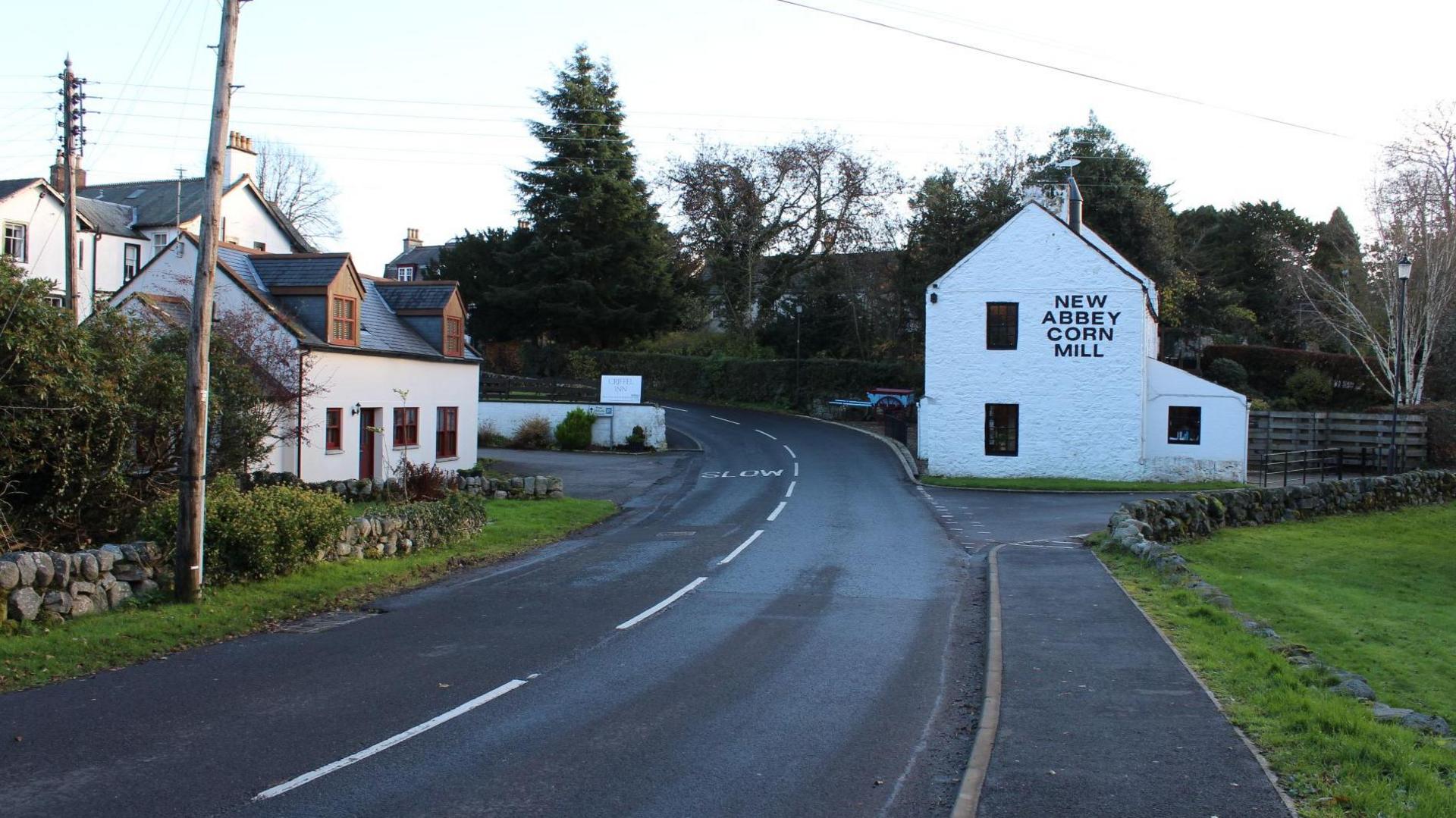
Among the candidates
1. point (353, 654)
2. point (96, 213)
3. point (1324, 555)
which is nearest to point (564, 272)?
point (96, 213)

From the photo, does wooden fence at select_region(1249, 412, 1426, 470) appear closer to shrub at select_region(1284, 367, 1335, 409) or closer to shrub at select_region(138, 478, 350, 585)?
shrub at select_region(1284, 367, 1335, 409)

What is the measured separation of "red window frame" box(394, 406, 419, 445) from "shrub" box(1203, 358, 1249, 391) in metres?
38.1

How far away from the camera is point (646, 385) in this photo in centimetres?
6262

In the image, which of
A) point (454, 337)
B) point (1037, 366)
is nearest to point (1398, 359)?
point (1037, 366)

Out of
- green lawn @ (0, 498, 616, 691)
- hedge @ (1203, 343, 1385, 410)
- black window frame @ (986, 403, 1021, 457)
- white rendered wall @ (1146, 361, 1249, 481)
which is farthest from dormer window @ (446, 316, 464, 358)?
hedge @ (1203, 343, 1385, 410)

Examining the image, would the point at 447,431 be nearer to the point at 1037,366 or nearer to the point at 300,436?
the point at 300,436

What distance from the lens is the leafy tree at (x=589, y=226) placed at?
59.5 meters

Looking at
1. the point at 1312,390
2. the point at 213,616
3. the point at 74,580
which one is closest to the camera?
the point at 74,580

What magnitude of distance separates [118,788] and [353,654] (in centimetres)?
396

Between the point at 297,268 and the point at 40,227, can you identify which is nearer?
the point at 297,268

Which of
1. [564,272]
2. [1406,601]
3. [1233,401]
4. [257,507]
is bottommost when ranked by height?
[1406,601]

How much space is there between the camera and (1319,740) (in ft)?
24.9

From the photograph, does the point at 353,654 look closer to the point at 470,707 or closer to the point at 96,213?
the point at 470,707

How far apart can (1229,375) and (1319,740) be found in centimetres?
4820
